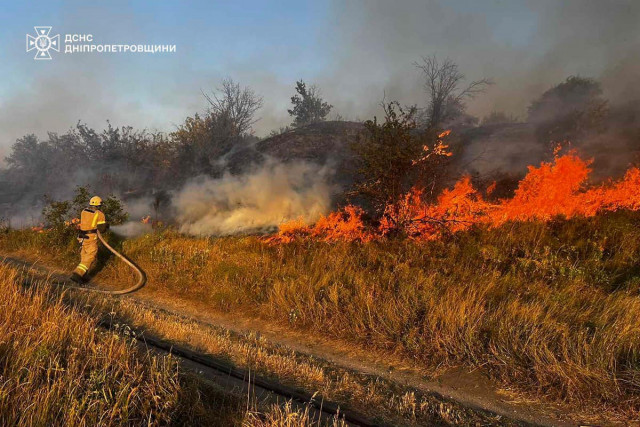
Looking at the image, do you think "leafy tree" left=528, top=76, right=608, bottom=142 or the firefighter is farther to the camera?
"leafy tree" left=528, top=76, right=608, bottom=142

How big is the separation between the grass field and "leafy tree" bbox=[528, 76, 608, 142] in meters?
8.78

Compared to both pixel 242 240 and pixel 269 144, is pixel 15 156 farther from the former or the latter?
pixel 242 240

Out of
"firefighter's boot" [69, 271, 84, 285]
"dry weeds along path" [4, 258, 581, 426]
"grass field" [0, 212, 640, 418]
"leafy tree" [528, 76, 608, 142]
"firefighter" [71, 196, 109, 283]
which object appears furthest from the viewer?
"leafy tree" [528, 76, 608, 142]

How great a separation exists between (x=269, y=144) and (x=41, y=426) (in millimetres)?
18662

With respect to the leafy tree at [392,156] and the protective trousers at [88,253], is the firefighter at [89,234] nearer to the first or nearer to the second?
the protective trousers at [88,253]

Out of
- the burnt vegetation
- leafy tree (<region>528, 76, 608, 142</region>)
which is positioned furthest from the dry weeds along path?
leafy tree (<region>528, 76, 608, 142</region>)

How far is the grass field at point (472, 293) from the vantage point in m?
4.19

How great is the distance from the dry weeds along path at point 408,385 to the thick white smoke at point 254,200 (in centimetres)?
611

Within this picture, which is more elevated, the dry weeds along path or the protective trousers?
the protective trousers

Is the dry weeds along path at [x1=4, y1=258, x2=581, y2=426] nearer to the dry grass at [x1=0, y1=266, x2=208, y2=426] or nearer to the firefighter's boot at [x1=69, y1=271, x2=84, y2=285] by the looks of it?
the dry grass at [x1=0, y1=266, x2=208, y2=426]

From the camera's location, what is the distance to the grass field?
419 cm

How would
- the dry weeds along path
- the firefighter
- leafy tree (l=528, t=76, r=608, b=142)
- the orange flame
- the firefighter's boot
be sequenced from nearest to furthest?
the dry weeds along path, the firefighter's boot, the firefighter, the orange flame, leafy tree (l=528, t=76, r=608, b=142)

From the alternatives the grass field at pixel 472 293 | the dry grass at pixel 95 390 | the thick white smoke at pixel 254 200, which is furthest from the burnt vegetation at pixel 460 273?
the dry grass at pixel 95 390

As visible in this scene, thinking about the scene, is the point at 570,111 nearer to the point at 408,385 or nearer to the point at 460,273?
the point at 460,273
